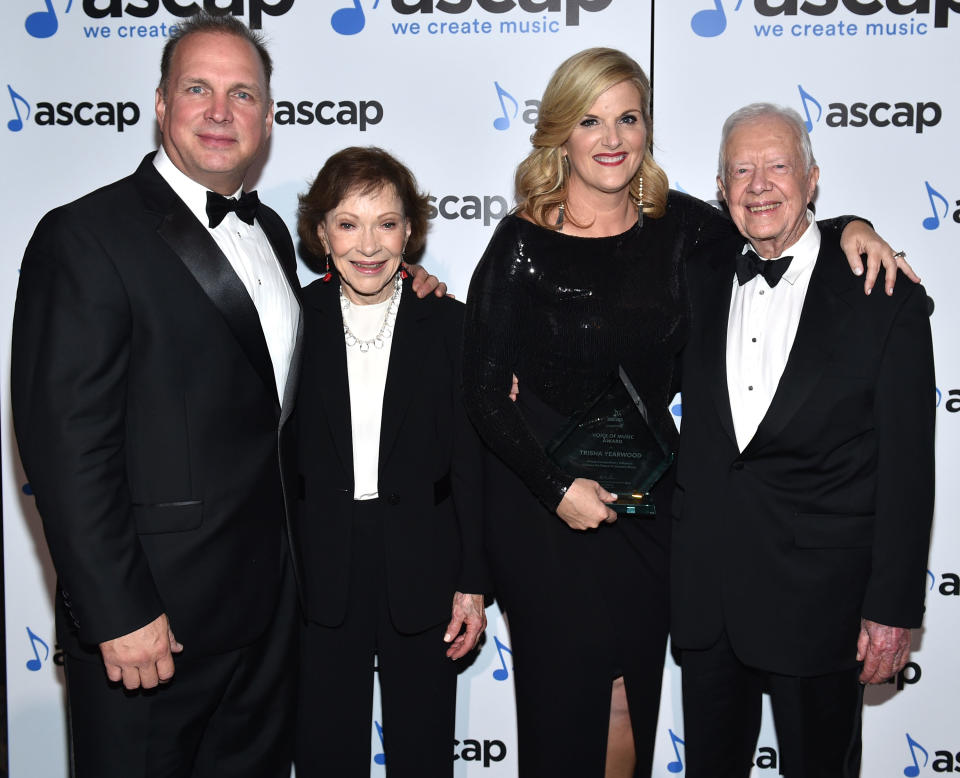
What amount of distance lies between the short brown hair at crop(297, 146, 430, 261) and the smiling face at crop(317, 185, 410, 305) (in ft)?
0.07

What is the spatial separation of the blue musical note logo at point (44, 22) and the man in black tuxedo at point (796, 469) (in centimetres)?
255

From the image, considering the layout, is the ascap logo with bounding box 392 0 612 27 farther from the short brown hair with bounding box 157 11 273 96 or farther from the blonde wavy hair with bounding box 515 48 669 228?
the short brown hair with bounding box 157 11 273 96

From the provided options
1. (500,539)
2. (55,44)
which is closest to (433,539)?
(500,539)

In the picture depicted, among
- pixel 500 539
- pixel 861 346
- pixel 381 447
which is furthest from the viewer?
pixel 500 539

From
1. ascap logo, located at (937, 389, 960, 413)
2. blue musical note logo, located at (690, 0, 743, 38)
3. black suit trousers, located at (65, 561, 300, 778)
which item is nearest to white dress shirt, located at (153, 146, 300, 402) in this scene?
black suit trousers, located at (65, 561, 300, 778)

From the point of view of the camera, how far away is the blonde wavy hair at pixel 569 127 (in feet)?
8.52

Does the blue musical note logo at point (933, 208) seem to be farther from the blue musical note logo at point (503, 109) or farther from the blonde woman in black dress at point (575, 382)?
the blue musical note logo at point (503, 109)

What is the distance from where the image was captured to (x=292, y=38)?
336 cm

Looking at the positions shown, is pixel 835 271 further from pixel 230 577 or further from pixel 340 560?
pixel 230 577

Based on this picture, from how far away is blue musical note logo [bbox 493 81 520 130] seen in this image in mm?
3355

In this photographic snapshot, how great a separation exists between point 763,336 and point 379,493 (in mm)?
1191

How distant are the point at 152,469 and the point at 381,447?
2.09 ft

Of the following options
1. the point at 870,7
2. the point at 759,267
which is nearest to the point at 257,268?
the point at 759,267

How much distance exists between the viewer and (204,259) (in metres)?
2.23
